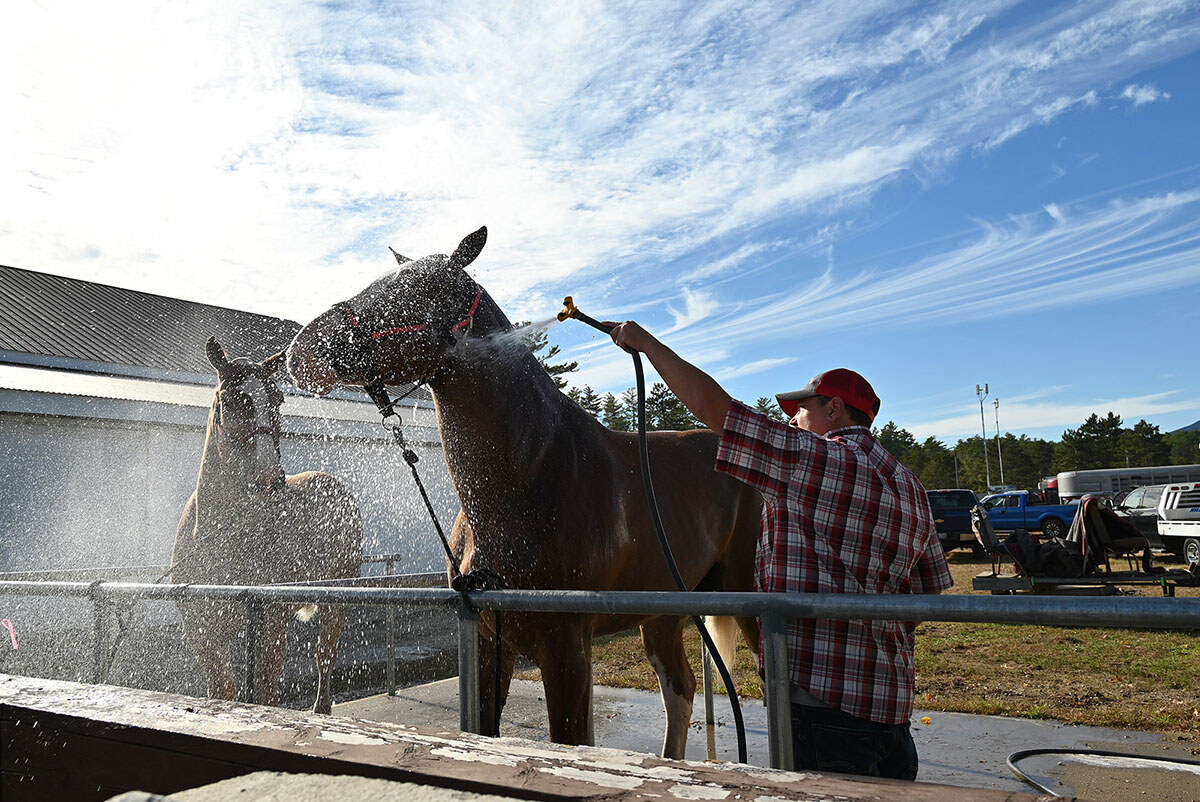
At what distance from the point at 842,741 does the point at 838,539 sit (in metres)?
0.59

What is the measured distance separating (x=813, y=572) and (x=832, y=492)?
0.25 meters

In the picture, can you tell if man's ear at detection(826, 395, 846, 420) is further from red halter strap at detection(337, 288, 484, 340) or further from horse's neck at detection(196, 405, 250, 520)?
horse's neck at detection(196, 405, 250, 520)

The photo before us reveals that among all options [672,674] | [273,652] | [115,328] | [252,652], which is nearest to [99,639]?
[252,652]

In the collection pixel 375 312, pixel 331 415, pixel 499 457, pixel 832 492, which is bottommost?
pixel 832 492

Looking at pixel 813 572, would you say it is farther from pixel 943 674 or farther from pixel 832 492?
pixel 943 674

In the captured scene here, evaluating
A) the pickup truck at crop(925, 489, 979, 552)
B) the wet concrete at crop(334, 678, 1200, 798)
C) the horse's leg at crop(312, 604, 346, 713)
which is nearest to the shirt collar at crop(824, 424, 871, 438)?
the wet concrete at crop(334, 678, 1200, 798)

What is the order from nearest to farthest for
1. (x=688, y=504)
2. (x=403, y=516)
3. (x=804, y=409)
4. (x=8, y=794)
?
1. (x=8, y=794)
2. (x=804, y=409)
3. (x=688, y=504)
4. (x=403, y=516)

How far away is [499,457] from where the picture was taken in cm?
302

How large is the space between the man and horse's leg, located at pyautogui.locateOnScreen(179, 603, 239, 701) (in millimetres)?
3205

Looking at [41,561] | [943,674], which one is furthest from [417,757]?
[41,561]

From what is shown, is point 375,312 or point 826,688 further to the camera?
point 375,312

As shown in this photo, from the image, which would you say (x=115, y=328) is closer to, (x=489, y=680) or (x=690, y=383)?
(x=489, y=680)

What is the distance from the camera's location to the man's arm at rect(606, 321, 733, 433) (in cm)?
236

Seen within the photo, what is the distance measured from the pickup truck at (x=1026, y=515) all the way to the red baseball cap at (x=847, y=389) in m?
25.8
